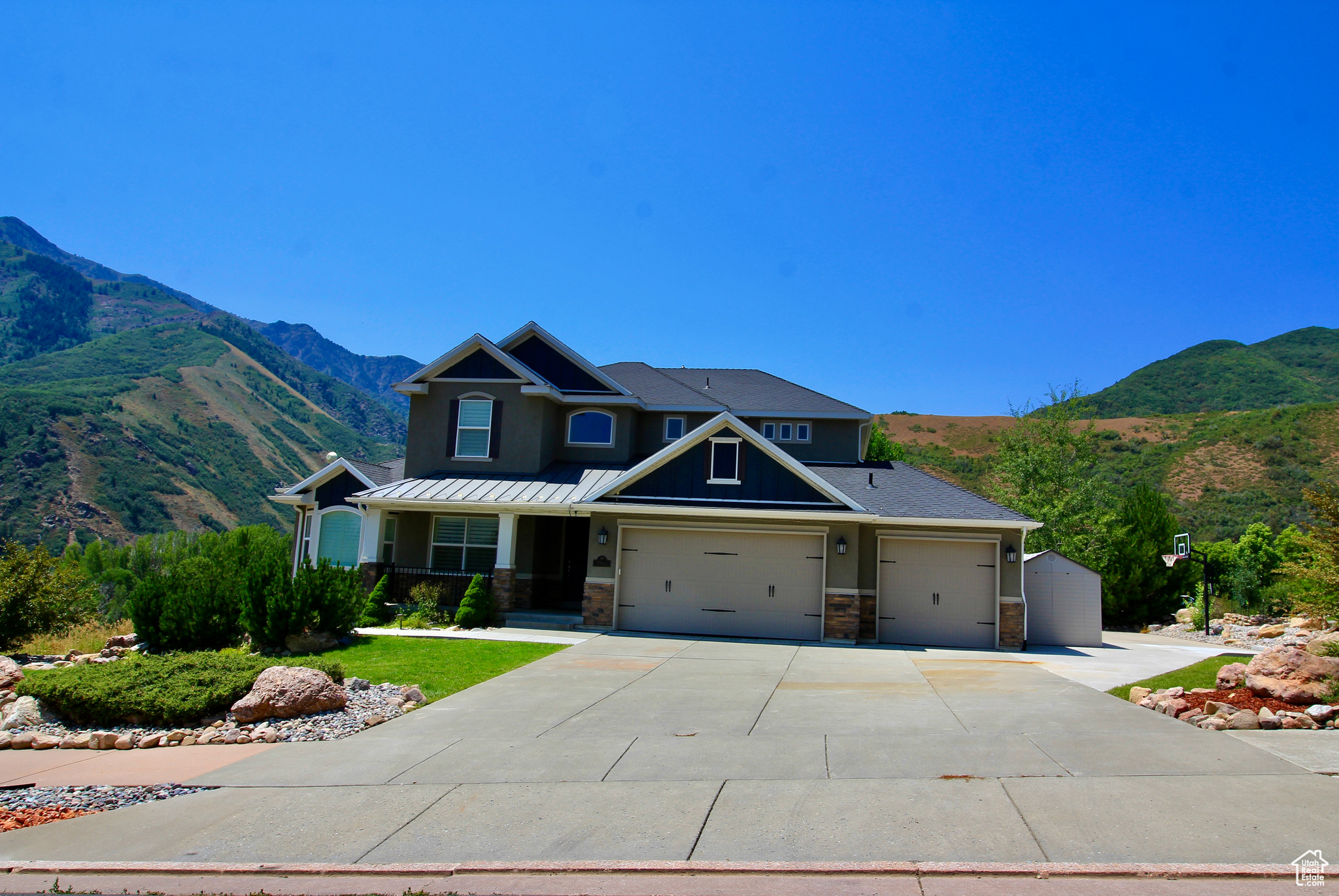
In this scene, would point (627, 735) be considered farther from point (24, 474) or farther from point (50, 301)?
point (50, 301)

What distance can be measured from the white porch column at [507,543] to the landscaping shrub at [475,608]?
745 mm

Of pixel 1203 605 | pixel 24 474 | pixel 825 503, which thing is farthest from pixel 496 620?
pixel 24 474

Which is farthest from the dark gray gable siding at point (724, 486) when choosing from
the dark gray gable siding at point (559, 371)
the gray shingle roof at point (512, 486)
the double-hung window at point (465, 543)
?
the dark gray gable siding at point (559, 371)

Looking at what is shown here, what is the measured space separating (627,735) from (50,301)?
174m

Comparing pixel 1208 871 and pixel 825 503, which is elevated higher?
pixel 825 503

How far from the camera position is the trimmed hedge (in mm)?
10453

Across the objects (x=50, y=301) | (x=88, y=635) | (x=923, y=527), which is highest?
(x=50, y=301)

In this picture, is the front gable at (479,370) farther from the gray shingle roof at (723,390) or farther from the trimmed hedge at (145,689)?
the trimmed hedge at (145,689)

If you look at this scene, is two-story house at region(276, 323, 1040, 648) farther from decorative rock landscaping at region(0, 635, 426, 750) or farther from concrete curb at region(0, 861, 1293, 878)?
concrete curb at region(0, 861, 1293, 878)

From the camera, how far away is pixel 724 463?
18656mm

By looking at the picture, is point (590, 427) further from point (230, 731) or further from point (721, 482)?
point (230, 731)

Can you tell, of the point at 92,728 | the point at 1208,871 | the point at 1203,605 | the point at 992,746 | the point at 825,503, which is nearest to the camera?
the point at 1208,871

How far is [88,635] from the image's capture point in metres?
18.6

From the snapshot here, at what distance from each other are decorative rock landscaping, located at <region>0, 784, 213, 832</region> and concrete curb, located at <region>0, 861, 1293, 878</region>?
4.05 feet
